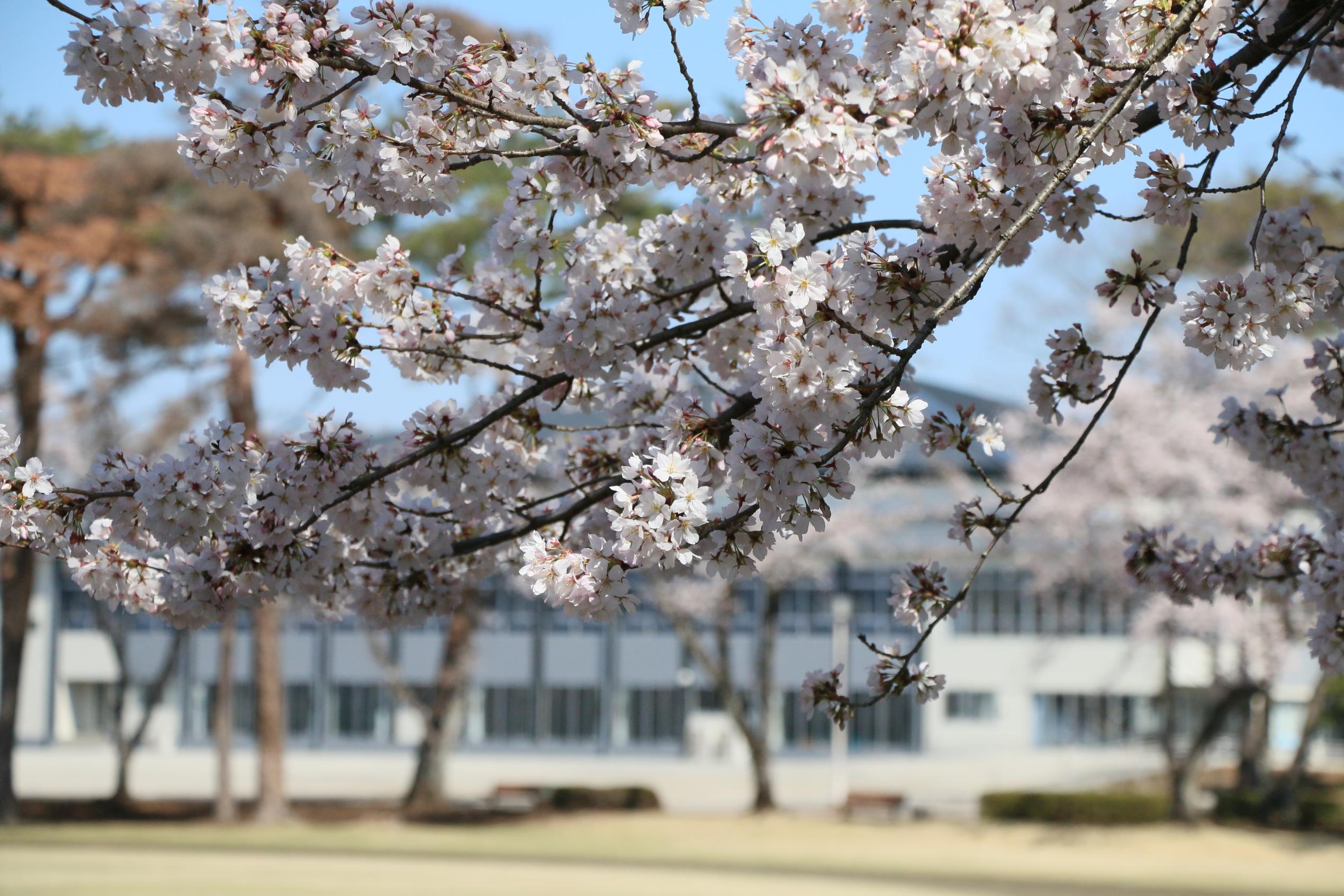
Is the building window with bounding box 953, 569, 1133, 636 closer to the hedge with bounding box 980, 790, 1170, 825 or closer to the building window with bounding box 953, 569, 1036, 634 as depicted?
the building window with bounding box 953, 569, 1036, 634

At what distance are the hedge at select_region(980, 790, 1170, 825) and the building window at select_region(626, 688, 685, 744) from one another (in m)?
18.9

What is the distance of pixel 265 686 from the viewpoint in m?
21.1

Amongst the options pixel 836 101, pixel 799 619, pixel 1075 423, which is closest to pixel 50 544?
pixel 836 101

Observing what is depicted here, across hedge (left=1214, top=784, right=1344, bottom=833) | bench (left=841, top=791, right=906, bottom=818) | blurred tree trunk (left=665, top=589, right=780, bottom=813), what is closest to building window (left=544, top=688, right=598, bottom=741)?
blurred tree trunk (left=665, top=589, right=780, bottom=813)

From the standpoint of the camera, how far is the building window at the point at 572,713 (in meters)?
40.1

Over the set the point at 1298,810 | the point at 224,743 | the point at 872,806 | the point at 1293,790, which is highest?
the point at 224,743

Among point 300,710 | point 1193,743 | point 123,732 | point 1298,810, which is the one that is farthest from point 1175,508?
point 300,710

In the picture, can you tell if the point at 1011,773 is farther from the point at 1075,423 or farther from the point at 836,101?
the point at 836,101

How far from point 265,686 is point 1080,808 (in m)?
11.5

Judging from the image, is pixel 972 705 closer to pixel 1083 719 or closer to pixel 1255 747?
pixel 1083 719

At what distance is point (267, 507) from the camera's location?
394 centimetres

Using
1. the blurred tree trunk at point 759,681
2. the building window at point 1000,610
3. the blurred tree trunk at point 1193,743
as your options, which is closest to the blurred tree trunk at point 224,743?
the blurred tree trunk at point 759,681

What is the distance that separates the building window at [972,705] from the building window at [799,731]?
3.38 meters

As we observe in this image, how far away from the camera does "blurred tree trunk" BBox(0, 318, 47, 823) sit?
21.3 metres
